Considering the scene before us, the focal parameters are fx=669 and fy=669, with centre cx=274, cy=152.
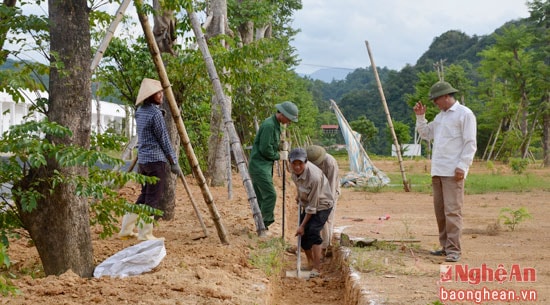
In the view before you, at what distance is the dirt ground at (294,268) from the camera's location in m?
4.83

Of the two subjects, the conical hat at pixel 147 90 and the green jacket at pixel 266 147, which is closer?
the conical hat at pixel 147 90

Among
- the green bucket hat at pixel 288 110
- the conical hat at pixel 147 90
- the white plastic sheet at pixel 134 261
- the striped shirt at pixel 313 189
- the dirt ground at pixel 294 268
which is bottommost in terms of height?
the dirt ground at pixel 294 268

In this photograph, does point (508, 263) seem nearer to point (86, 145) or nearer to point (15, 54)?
point (86, 145)

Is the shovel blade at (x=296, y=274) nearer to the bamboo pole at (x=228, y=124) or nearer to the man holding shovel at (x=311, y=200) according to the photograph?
the man holding shovel at (x=311, y=200)

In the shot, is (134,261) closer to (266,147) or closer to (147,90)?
(147,90)

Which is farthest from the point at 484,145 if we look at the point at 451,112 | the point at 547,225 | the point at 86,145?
the point at 86,145

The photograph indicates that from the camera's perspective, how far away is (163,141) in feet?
23.1

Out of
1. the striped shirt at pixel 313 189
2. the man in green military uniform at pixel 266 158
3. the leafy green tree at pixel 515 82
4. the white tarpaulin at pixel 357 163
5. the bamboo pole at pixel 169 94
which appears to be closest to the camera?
the bamboo pole at pixel 169 94

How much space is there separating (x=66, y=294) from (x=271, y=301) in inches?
75.9

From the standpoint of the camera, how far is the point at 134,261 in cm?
557

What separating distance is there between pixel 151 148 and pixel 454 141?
3.22 meters

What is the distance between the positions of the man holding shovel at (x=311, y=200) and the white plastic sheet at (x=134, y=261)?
78.3 inches

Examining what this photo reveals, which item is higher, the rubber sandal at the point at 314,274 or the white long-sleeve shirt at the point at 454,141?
the white long-sleeve shirt at the point at 454,141

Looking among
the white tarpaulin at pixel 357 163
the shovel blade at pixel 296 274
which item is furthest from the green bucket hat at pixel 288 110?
the white tarpaulin at pixel 357 163
